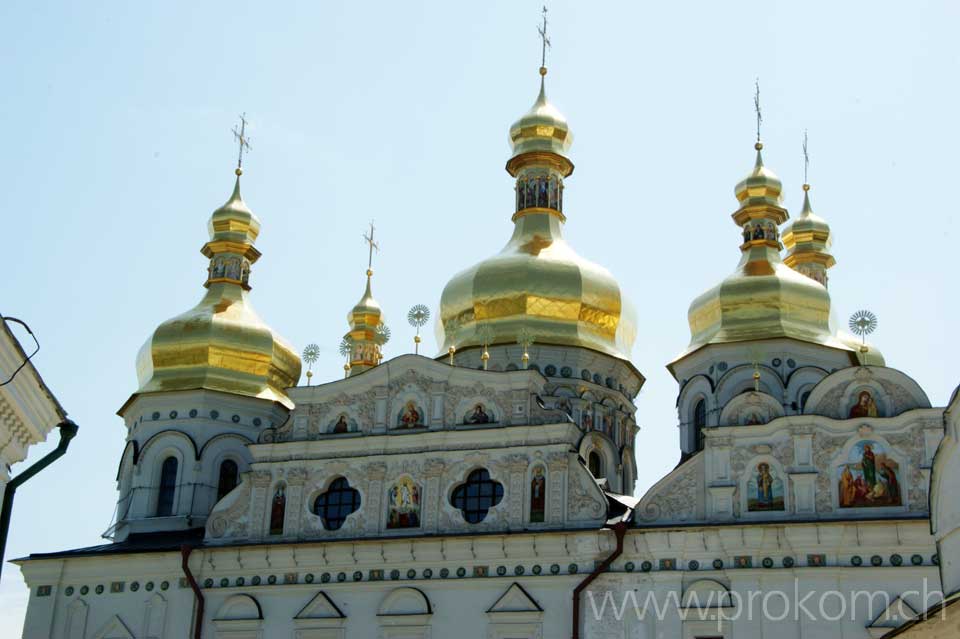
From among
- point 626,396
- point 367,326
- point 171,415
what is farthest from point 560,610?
point 367,326

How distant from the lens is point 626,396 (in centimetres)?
2958

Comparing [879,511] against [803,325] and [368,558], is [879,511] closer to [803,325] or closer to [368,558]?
[803,325]

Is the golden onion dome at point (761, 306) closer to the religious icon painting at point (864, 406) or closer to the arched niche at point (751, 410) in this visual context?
the arched niche at point (751, 410)

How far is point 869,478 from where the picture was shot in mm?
22375

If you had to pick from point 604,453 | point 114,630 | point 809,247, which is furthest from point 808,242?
point 114,630

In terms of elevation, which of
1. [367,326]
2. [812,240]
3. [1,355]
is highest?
[812,240]

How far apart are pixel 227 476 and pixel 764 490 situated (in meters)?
11.1

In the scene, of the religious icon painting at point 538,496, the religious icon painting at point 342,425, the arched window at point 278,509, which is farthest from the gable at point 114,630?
the religious icon painting at point 538,496

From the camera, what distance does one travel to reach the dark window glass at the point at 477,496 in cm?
2414

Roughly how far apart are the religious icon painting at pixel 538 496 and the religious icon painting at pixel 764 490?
10.8 feet

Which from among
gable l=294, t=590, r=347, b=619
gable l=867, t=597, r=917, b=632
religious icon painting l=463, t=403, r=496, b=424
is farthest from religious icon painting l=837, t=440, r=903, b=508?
gable l=294, t=590, r=347, b=619

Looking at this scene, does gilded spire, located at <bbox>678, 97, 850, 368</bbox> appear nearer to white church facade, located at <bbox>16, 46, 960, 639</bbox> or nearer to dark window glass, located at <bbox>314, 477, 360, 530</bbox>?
white church facade, located at <bbox>16, 46, 960, 639</bbox>

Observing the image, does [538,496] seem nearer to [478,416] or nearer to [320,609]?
[478,416]

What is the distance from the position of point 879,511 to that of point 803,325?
6.45 meters
